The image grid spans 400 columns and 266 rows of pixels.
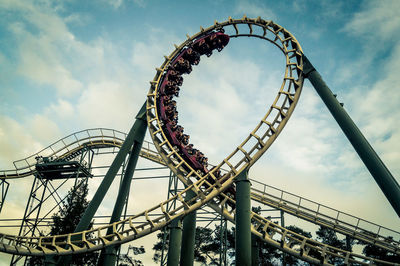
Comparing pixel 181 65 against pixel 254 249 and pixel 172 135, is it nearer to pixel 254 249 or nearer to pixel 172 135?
pixel 172 135

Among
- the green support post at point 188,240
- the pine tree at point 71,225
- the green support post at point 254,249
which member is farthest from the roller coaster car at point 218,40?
the pine tree at point 71,225

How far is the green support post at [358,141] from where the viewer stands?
535 centimetres

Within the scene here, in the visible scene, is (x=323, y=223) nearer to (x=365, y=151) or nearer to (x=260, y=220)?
(x=260, y=220)

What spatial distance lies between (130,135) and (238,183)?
14.7ft

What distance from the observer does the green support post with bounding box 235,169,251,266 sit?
5.99 metres

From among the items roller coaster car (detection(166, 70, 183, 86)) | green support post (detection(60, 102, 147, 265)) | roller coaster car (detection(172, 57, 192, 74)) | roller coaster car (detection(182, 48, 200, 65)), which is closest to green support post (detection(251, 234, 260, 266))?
green support post (detection(60, 102, 147, 265))

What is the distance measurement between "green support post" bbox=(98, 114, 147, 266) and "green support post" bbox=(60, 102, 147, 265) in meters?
0.06

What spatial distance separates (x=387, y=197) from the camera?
537 cm

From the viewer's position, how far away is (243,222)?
630cm

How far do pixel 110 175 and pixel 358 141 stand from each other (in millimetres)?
7227

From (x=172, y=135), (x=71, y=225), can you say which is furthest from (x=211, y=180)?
(x=71, y=225)

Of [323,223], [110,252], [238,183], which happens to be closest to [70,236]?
[110,252]

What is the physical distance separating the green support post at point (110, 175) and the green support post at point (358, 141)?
5762 millimetres

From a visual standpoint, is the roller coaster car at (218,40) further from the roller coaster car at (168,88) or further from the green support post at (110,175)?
the green support post at (110,175)
